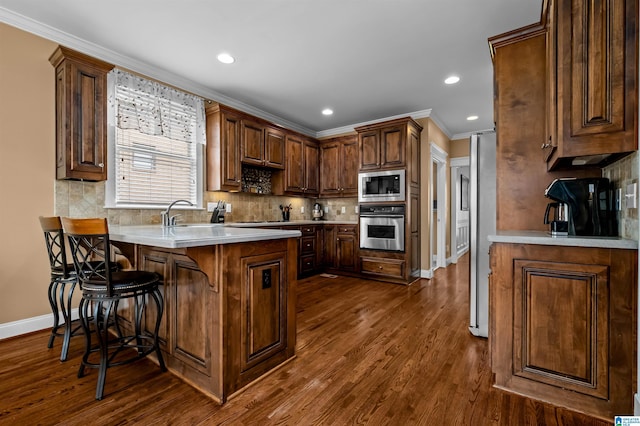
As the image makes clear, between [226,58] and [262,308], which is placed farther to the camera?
[226,58]

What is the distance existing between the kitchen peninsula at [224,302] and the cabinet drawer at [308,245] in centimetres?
268

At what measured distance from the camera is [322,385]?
5.86 feet

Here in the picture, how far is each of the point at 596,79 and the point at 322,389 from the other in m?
2.27

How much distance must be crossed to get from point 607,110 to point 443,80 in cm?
248

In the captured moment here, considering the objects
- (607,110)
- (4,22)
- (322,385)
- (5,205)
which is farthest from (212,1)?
(322,385)

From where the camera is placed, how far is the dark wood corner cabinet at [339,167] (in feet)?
17.4

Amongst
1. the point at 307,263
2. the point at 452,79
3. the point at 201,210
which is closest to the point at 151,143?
the point at 201,210

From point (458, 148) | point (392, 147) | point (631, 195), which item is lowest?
point (631, 195)

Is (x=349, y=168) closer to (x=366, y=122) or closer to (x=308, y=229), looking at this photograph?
(x=366, y=122)

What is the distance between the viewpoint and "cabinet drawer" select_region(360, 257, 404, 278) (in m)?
4.38

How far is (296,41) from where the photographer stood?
111 inches

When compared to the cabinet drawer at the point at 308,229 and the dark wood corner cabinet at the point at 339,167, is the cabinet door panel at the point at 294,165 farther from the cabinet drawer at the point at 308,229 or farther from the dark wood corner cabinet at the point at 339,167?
the cabinet drawer at the point at 308,229

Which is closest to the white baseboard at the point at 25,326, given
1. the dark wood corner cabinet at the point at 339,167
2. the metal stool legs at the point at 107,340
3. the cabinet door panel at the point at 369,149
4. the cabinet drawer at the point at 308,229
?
the metal stool legs at the point at 107,340

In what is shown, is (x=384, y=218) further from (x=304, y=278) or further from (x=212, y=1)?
(x=212, y=1)
